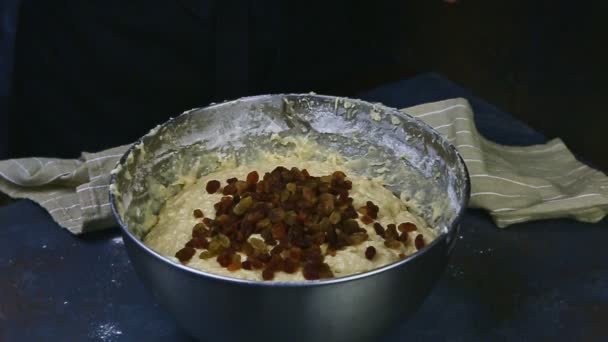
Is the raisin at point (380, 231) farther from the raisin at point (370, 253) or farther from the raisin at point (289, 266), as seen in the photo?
the raisin at point (289, 266)

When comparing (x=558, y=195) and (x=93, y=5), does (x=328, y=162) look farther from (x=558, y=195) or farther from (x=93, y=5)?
(x=93, y=5)

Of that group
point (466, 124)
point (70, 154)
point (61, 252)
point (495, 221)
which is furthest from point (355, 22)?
point (61, 252)

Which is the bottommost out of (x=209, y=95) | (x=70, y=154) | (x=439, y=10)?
(x=70, y=154)

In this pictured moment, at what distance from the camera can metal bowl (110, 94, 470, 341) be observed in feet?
2.45

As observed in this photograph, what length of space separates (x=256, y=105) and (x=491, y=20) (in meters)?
1.27

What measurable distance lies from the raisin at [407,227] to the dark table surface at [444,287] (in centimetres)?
11

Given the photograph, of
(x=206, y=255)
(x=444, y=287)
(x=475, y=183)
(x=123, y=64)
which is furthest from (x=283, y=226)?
(x=123, y=64)

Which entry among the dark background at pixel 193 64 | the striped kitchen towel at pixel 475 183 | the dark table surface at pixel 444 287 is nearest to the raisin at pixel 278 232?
the dark table surface at pixel 444 287

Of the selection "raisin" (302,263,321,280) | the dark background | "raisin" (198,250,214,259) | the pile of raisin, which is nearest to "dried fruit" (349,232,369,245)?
the pile of raisin

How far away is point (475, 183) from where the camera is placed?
1.27 meters

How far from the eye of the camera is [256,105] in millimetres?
1196

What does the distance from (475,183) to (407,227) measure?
29 centimetres

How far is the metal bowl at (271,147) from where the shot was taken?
29.4 inches

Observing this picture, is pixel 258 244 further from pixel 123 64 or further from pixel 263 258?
pixel 123 64
